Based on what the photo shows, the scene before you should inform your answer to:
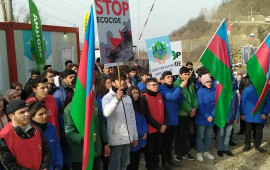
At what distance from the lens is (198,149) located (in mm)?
6121

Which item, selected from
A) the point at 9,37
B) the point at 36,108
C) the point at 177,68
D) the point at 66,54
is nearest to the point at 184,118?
the point at 177,68

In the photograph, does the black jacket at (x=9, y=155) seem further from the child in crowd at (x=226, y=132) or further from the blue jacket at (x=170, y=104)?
the child in crowd at (x=226, y=132)

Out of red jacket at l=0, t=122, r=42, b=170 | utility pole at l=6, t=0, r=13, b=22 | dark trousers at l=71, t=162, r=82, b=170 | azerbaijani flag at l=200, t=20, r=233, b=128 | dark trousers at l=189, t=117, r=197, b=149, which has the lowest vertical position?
dark trousers at l=189, t=117, r=197, b=149

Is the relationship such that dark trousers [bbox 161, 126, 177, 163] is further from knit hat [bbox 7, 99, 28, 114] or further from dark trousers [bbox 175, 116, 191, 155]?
knit hat [bbox 7, 99, 28, 114]

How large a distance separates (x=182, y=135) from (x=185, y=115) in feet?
1.42

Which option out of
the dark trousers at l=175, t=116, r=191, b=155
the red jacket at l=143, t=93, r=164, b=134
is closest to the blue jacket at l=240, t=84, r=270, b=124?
the dark trousers at l=175, t=116, r=191, b=155

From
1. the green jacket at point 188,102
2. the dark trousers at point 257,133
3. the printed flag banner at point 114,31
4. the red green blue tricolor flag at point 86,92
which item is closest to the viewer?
the red green blue tricolor flag at point 86,92

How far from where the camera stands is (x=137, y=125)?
4605 mm

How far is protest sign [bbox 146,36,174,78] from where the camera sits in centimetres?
629

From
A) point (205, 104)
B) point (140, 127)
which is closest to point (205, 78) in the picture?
point (205, 104)

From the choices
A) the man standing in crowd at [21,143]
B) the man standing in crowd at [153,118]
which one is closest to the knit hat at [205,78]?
the man standing in crowd at [153,118]

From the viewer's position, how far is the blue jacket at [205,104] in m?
5.95

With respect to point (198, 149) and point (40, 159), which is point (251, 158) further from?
point (40, 159)

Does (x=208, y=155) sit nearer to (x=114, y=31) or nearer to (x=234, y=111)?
(x=234, y=111)
